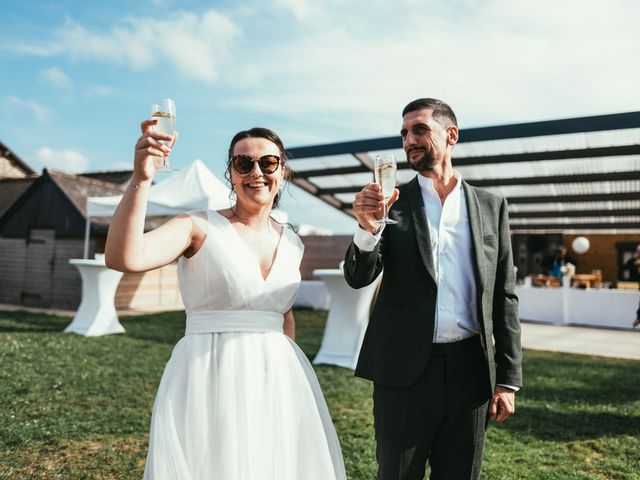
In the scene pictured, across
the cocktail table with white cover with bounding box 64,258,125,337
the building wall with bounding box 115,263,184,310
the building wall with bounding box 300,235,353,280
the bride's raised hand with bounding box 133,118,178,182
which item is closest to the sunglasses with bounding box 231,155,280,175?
the bride's raised hand with bounding box 133,118,178,182

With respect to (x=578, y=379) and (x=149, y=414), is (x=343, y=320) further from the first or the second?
(x=578, y=379)

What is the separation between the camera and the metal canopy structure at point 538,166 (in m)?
10.4

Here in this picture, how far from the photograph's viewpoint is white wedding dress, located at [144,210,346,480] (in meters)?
1.81

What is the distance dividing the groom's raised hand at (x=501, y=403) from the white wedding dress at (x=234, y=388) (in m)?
0.68

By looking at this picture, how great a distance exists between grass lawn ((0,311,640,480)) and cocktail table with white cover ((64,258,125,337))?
967 mm

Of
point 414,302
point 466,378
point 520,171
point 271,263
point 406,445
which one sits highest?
point 520,171

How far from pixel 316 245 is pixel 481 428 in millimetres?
15298

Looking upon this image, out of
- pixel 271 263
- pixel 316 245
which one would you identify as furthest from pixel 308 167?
pixel 271 263

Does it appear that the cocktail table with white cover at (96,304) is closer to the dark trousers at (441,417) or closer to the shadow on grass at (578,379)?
the shadow on grass at (578,379)

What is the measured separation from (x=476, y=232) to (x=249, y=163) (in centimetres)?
100

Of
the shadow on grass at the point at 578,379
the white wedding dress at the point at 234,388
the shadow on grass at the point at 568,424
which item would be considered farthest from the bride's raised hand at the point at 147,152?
the shadow on grass at the point at 578,379

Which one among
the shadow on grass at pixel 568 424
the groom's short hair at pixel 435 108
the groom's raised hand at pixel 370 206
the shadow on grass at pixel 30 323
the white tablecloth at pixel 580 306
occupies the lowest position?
the shadow on grass at pixel 568 424

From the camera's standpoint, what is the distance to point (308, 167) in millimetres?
14016

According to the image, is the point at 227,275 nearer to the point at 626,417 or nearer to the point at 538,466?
the point at 538,466
